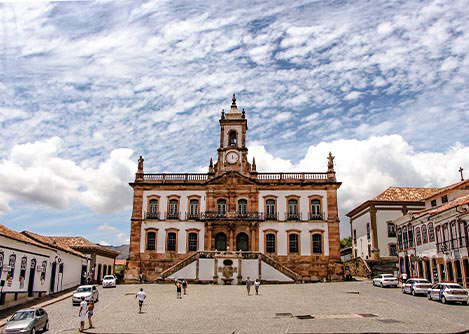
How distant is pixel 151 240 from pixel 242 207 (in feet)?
32.3

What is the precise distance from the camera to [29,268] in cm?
2891

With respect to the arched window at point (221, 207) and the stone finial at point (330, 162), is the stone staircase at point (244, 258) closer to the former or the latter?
the arched window at point (221, 207)

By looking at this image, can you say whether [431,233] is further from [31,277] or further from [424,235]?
[31,277]

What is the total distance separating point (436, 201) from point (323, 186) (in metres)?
10.6

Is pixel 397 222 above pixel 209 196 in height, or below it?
below

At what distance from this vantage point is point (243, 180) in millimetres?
45688

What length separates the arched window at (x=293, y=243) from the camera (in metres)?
44.0

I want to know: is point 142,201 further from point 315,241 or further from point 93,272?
point 315,241

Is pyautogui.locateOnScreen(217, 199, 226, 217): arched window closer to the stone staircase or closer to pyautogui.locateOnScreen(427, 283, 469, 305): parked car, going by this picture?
the stone staircase

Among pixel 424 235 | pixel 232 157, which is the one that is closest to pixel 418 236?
pixel 424 235

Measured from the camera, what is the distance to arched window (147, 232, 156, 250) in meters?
44.8

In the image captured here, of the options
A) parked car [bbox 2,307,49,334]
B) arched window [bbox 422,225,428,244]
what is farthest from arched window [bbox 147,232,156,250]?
parked car [bbox 2,307,49,334]

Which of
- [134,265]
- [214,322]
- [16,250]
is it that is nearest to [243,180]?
[134,265]

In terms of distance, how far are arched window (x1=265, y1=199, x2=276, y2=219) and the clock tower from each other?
12.3 feet
